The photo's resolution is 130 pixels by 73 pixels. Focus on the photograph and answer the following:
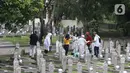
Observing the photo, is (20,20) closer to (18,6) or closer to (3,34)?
(18,6)

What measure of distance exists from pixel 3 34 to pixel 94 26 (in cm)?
1135

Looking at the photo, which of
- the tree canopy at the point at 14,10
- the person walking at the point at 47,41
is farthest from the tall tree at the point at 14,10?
the person walking at the point at 47,41

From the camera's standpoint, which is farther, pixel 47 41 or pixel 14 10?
pixel 47 41

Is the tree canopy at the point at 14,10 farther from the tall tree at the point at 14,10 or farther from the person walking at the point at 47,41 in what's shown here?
the person walking at the point at 47,41

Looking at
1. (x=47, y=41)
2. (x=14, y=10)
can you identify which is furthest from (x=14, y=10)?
(x=47, y=41)

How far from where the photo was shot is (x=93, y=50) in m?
22.0

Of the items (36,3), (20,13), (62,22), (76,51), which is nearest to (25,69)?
(20,13)

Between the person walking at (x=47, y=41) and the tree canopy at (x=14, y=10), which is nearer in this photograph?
the tree canopy at (x=14, y=10)

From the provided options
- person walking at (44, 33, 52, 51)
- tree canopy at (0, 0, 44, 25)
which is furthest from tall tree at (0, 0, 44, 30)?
person walking at (44, 33, 52, 51)

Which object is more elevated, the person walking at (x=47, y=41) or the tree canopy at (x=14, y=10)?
the tree canopy at (x=14, y=10)

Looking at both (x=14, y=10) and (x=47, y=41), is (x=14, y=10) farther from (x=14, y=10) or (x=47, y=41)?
(x=47, y=41)

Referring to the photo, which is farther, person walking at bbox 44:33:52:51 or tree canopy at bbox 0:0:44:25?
person walking at bbox 44:33:52:51

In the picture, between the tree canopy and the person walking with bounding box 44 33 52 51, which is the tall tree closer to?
the tree canopy

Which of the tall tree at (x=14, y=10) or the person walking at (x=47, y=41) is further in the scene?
the person walking at (x=47, y=41)
